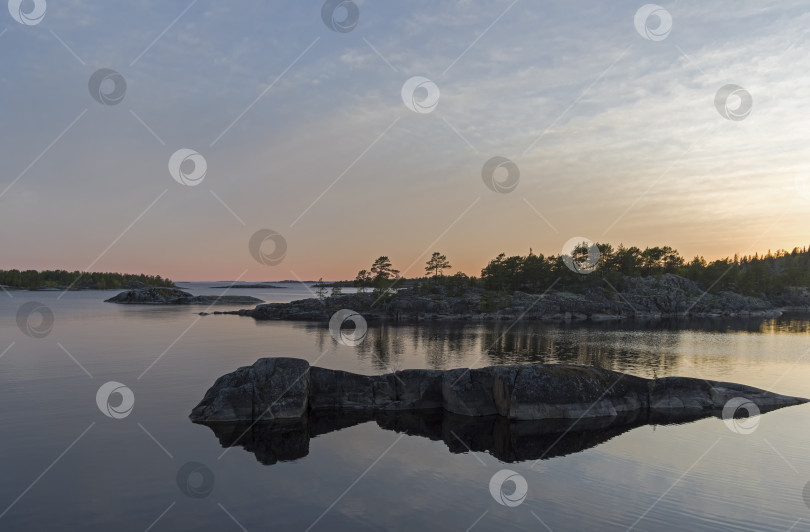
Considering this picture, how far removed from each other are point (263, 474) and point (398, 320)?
86.0m

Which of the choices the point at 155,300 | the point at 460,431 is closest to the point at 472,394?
the point at 460,431

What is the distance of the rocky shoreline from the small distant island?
0.87 feet

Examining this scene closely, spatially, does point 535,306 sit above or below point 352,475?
above

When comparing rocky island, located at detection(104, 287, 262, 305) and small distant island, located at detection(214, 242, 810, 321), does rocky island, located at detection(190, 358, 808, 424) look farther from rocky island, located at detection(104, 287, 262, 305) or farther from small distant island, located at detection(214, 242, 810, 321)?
rocky island, located at detection(104, 287, 262, 305)

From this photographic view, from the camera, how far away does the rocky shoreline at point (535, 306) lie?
112 meters

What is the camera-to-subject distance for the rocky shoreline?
4427 inches

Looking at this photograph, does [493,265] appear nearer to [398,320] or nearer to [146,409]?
[398,320]

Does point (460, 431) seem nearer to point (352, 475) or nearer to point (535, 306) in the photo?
point (352, 475)

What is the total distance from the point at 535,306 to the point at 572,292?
1108 inches

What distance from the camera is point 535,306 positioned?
123625 mm

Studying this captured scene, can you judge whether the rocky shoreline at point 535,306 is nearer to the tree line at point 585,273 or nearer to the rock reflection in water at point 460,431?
the tree line at point 585,273

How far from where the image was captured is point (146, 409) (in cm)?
2986

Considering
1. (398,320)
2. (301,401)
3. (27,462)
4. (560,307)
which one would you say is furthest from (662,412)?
(560,307)

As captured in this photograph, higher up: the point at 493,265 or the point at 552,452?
the point at 493,265
